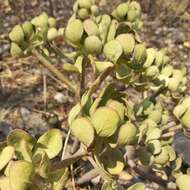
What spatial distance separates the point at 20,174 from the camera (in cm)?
56

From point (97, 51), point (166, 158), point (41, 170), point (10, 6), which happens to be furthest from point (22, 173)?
point (10, 6)

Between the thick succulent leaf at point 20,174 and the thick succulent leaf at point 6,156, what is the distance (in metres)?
0.02

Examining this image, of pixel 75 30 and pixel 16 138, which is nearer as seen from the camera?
pixel 16 138

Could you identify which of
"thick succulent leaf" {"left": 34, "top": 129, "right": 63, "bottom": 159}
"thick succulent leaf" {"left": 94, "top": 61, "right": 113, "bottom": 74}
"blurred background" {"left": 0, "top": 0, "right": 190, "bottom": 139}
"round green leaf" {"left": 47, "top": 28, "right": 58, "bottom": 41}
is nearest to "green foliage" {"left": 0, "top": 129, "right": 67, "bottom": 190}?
"thick succulent leaf" {"left": 34, "top": 129, "right": 63, "bottom": 159}

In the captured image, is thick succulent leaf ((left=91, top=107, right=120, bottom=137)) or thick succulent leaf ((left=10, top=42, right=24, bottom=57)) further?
thick succulent leaf ((left=10, top=42, right=24, bottom=57))

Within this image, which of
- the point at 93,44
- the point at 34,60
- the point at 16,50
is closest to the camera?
the point at 93,44

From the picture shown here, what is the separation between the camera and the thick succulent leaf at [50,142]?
2.24 feet

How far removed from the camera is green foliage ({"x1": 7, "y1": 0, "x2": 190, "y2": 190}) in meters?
0.62

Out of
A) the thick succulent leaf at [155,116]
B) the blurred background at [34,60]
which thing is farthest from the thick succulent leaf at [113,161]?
the blurred background at [34,60]

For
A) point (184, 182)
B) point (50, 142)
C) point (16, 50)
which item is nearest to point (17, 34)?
point (16, 50)

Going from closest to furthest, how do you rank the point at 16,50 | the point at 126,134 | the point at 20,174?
the point at 20,174
the point at 126,134
the point at 16,50

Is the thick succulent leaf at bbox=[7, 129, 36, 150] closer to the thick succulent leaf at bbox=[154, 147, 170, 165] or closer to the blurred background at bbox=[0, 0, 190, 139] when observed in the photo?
the thick succulent leaf at bbox=[154, 147, 170, 165]

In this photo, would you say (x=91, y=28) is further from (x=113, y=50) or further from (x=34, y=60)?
(x=34, y=60)

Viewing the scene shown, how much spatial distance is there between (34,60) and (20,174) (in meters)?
1.49
